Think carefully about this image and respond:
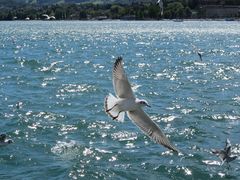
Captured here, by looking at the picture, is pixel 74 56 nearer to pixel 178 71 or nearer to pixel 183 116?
pixel 178 71

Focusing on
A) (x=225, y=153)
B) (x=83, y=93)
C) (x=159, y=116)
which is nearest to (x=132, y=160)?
(x=225, y=153)

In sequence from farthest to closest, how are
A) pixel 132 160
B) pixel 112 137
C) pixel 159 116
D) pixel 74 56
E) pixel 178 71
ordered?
pixel 74 56, pixel 178 71, pixel 159 116, pixel 112 137, pixel 132 160

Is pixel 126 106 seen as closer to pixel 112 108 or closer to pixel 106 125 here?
pixel 112 108

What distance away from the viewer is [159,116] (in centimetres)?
2234

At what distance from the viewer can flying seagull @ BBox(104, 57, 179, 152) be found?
1188 cm

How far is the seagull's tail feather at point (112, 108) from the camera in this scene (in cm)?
1198

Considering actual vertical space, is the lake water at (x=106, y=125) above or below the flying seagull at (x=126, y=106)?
below

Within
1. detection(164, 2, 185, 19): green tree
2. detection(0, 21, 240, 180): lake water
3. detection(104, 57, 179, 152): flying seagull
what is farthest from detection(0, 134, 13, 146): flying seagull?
detection(164, 2, 185, 19): green tree

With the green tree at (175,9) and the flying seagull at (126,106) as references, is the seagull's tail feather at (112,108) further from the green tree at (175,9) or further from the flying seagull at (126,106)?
the green tree at (175,9)

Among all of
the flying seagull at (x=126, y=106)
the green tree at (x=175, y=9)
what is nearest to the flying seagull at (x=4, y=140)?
Answer: the flying seagull at (x=126, y=106)

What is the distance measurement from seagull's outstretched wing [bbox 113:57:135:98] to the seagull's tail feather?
173 millimetres

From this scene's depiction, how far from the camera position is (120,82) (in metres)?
12.0

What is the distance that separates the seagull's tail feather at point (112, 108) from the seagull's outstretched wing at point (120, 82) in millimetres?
173

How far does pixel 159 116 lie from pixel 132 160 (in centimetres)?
603
